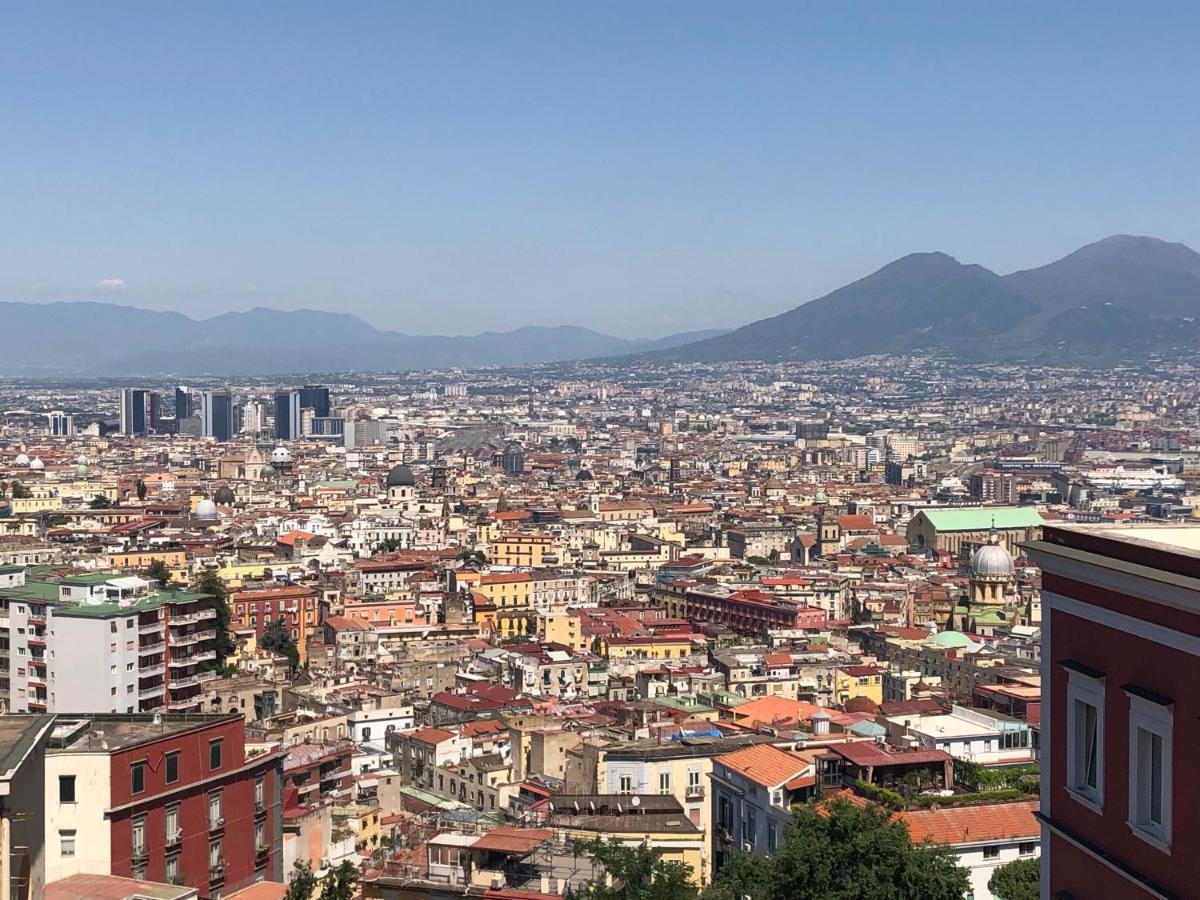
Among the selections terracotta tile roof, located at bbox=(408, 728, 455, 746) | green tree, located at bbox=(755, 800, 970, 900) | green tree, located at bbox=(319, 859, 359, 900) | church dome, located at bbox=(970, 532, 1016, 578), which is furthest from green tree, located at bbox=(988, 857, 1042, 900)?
church dome, located at bbox=(970, 532, 1016, 578)

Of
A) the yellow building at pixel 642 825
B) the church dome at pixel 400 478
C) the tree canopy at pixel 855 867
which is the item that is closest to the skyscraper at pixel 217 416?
the church dome at pixel 400 478

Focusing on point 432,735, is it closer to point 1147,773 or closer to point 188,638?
point 188,638

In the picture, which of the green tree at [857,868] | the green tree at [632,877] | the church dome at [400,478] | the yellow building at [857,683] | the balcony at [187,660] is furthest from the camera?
the church dome at [400,478]

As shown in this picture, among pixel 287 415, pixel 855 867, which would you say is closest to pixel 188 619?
pixel 855 867

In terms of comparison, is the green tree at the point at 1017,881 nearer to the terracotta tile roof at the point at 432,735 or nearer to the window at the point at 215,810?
the window at the point at 215,810

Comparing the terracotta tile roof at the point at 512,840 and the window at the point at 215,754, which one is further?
the terracotta tile roof at the point at 512,840

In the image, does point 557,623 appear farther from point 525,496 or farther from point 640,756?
point 525,496
